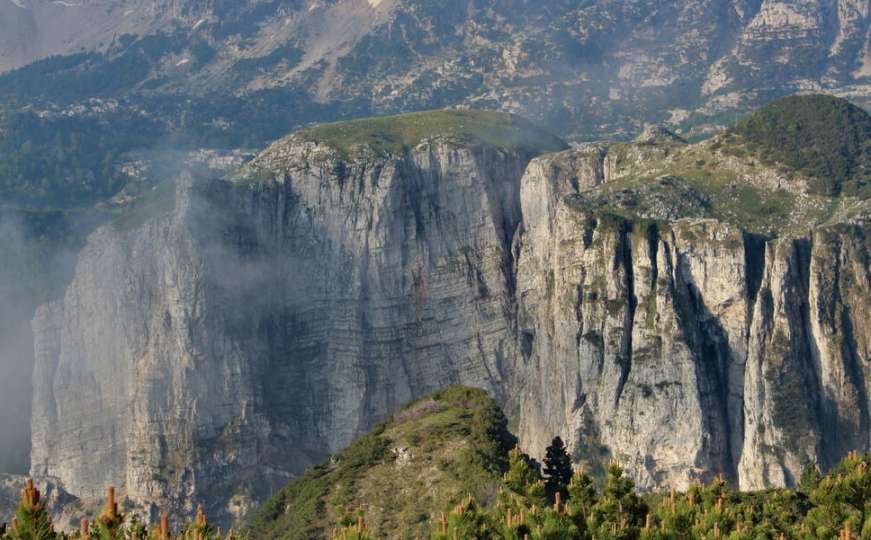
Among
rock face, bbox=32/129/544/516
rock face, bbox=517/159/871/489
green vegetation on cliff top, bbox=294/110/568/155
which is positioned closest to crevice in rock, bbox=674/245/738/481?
rock face, bbox=517/159/871/489

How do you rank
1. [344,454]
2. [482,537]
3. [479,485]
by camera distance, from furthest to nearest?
[344,454], [479,485], [482,537]

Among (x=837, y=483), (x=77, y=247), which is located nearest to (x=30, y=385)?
(x=77, y=247)

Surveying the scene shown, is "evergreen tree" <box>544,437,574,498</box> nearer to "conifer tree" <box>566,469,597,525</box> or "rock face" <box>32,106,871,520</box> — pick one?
"conifer tree" <box>566,469,597,525</box>

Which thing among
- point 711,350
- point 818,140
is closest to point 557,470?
point 711,350

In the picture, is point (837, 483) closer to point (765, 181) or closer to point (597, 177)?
point (765, 181)

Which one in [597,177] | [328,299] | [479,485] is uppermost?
[597,177]

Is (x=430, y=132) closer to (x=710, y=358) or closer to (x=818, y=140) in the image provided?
(x=818, y=140)
